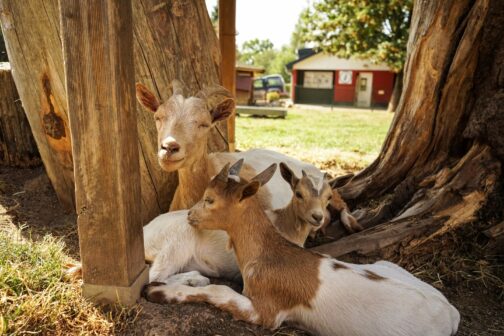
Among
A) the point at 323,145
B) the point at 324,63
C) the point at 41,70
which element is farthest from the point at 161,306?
the point at 324,63

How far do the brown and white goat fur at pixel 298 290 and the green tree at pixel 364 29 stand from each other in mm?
20632

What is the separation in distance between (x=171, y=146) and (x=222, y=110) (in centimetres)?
68

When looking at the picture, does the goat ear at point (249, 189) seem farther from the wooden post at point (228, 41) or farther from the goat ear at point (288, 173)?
the wooden post at point (228, 41)

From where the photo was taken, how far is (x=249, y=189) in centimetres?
278

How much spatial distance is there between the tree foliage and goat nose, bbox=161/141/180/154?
20601 millimetres

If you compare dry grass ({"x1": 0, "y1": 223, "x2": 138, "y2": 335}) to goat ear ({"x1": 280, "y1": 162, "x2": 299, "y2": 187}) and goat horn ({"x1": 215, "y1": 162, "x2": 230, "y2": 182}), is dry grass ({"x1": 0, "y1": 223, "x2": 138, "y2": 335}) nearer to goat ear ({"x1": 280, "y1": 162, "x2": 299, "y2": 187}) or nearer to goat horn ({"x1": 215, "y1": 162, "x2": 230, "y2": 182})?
goat horn ({"x1": 215, "y1": 162, "x2": 230, "y2": 182})

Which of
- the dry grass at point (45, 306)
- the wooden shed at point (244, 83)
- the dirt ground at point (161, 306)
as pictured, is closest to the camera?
the dry grass at point (45, 306)

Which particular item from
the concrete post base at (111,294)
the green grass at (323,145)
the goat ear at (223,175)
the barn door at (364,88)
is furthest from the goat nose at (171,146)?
the barn door at (364,88)

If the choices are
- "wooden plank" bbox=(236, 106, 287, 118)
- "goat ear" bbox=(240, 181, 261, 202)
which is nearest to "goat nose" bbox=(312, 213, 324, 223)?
"goat ear" bbox=(240, 181, 261, 202)

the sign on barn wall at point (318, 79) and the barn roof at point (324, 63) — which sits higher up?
the barn roof at point (324, 63)

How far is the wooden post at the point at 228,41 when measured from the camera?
619 cm

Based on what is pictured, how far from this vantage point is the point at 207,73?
415 cm

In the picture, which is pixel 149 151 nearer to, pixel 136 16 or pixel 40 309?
pixel 136 16

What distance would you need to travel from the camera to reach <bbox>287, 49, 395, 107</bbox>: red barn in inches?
1359
